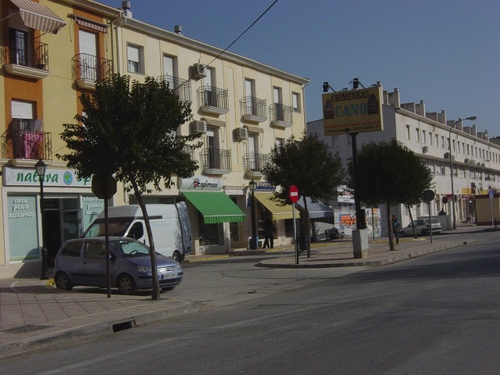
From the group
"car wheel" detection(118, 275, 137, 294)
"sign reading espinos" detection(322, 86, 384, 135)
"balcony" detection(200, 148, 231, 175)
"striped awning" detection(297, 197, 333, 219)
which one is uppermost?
"sign reading espinos" detection(322, 86, 384, 135)

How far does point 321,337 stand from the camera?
912 cm

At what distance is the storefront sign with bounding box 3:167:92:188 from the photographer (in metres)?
23.7

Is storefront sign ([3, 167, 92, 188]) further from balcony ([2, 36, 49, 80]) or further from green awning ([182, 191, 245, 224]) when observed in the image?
green awning ([182, 191, 245, 224])

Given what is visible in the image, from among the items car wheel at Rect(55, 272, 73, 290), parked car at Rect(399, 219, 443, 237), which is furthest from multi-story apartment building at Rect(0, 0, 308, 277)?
parked car at Rect(399, 219, 443, 237)

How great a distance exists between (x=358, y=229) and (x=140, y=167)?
12465 millimetres

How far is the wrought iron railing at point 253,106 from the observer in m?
37.4

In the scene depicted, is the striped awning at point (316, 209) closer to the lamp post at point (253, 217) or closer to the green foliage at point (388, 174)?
the lamp post at point (253, 217)

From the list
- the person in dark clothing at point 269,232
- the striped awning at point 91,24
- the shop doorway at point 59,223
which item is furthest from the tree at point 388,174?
the striped awning at point 91,24

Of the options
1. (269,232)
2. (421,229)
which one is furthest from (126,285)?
(421,229)

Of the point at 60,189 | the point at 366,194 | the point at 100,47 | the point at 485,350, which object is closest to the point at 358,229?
the point at 366,194

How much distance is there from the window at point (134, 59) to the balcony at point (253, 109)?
8.20 m

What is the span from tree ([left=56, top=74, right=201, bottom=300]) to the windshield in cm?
213

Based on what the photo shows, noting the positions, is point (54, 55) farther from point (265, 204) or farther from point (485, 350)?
point (485, 350)

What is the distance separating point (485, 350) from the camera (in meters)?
7.71
